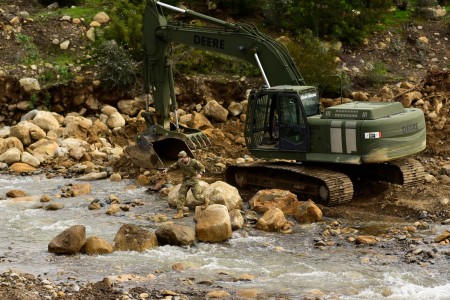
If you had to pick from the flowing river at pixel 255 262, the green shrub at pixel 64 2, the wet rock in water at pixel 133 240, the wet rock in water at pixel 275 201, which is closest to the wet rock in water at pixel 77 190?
the flowing river at pixel 255 262

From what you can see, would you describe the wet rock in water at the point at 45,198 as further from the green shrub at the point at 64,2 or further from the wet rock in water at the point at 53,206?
the green shrub at the point at 64,2

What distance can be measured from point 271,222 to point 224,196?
145cm

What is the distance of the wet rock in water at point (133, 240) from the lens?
1535 centimetres

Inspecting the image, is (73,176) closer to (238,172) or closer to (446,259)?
(238,172)

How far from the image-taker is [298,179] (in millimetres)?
18844

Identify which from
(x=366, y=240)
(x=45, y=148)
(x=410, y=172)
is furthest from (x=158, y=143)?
(x=366, y=240)

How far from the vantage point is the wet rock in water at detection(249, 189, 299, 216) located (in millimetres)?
17812

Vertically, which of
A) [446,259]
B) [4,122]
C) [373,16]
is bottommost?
[446,259]

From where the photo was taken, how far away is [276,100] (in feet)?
62.0

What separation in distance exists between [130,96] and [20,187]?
7.21 m

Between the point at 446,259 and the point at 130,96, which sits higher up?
the point at 130,96

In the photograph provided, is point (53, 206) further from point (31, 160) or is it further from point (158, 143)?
point (31, 160)

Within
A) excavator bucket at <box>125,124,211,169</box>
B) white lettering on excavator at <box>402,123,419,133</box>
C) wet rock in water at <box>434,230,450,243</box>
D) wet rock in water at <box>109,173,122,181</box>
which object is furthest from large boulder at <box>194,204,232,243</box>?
wet rock in water at <box>109,173,122,181</box>

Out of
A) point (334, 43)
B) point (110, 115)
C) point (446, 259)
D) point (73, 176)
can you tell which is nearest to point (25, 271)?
point (446, 259)
